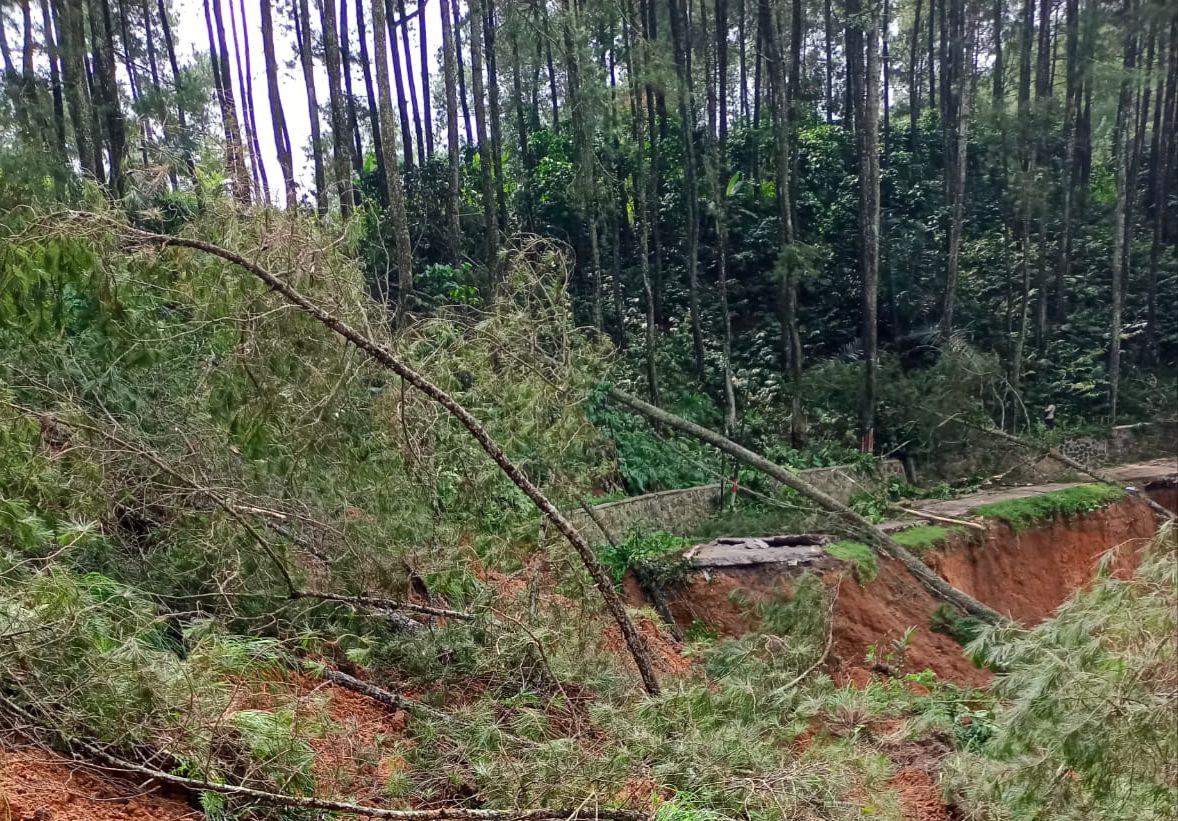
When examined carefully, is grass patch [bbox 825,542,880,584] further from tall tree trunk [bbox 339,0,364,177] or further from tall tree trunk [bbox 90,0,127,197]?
tall tree trunk [bbox 339,0,364,177]

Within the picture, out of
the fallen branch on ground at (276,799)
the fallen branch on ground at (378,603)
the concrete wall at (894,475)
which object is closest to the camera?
the fallen branch on ground at (276,799)

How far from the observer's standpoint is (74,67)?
11.6 metres

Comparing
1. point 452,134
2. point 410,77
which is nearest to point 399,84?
point 410,77

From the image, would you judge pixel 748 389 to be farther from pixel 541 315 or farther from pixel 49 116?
pixel 49 116

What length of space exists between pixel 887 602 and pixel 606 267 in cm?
1061

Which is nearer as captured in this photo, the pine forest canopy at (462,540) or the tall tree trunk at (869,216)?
the pine forest canopy at (462,540)

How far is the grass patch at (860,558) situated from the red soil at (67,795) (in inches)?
285

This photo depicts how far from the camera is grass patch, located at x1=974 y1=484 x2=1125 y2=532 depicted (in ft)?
33.7

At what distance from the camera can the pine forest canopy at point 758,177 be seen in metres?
11.1

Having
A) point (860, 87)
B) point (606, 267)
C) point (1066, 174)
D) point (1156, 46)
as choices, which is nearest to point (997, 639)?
point (1156, 46)

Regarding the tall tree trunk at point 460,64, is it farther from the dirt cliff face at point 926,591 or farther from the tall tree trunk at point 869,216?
the dirt cliff face at point 926,591

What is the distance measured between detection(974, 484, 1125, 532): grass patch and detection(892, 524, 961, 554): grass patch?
84 cm

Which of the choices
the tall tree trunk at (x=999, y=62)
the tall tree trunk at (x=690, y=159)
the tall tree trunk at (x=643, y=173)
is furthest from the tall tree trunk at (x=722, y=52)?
the tall tree trunk at (x=999, y=62)

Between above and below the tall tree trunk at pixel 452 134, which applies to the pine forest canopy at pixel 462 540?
below
